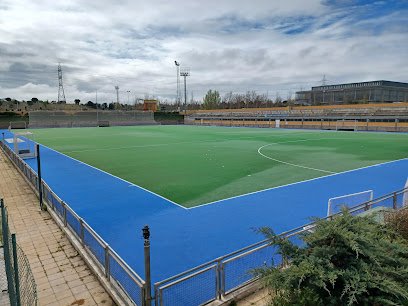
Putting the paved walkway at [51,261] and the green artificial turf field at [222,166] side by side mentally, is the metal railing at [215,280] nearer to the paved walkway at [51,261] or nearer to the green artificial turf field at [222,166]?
the paved walkway at [51,261]

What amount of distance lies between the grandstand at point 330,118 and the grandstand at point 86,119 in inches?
785

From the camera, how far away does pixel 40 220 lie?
37.9 ft

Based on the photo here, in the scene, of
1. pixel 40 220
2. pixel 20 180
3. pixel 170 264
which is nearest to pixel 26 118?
pixel 20 180

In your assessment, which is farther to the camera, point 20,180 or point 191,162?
point 191,162

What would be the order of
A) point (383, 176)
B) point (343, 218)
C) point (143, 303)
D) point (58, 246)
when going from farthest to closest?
point (383, 176) → point (58, 246) → point (143, 303) → point (343, 218)

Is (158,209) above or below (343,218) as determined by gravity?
below

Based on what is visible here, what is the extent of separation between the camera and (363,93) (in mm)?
108562

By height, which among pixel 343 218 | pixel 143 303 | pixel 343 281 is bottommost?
pixel 143 303

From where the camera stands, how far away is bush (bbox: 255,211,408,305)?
4523 mm

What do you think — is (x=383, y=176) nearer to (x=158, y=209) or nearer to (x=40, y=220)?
(x=158, y=209)

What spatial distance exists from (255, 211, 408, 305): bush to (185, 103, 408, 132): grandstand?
5172cm

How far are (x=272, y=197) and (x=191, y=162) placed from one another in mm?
10294

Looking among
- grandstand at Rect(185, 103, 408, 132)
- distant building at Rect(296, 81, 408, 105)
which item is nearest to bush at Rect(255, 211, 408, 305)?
grandstand at Rect(185, 103, 408, 132)

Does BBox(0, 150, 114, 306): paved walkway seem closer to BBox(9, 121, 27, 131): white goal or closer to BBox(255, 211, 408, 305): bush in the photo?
BBox(255, 211, 408, 305): bush
